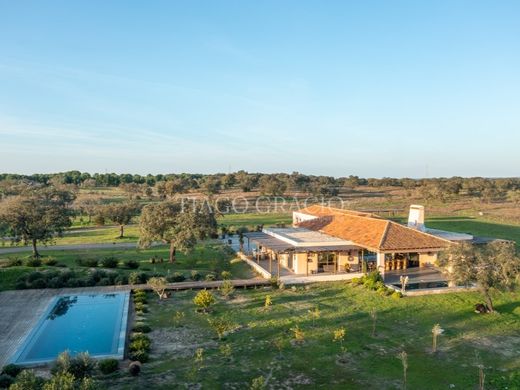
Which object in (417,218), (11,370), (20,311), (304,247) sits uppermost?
(417,218)

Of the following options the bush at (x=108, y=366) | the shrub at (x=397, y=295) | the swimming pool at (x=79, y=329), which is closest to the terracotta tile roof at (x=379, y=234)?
the shrub at (x=397, y=295)

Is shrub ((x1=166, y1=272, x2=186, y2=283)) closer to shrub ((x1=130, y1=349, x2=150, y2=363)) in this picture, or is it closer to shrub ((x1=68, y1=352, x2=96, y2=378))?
shrub ((x1=130, y1=349, x2=150, y2=363))

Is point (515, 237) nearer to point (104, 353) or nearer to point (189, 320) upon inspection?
point (189, 320)

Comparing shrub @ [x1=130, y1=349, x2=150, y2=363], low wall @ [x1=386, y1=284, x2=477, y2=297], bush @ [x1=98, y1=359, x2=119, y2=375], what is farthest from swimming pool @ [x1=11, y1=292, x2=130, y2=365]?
low wall @ [x1=386, y1=284, x2=477, y2=297]

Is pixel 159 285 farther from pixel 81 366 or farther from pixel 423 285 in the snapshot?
pixel 423 285

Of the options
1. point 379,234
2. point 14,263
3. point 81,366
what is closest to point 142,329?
point 81,366

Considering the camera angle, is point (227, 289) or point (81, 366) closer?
point (81, 366)

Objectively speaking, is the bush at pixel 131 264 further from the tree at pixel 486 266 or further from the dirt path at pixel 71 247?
the tree at pixel 486 266

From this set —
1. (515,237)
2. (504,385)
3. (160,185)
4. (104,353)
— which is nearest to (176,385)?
(104,353)
